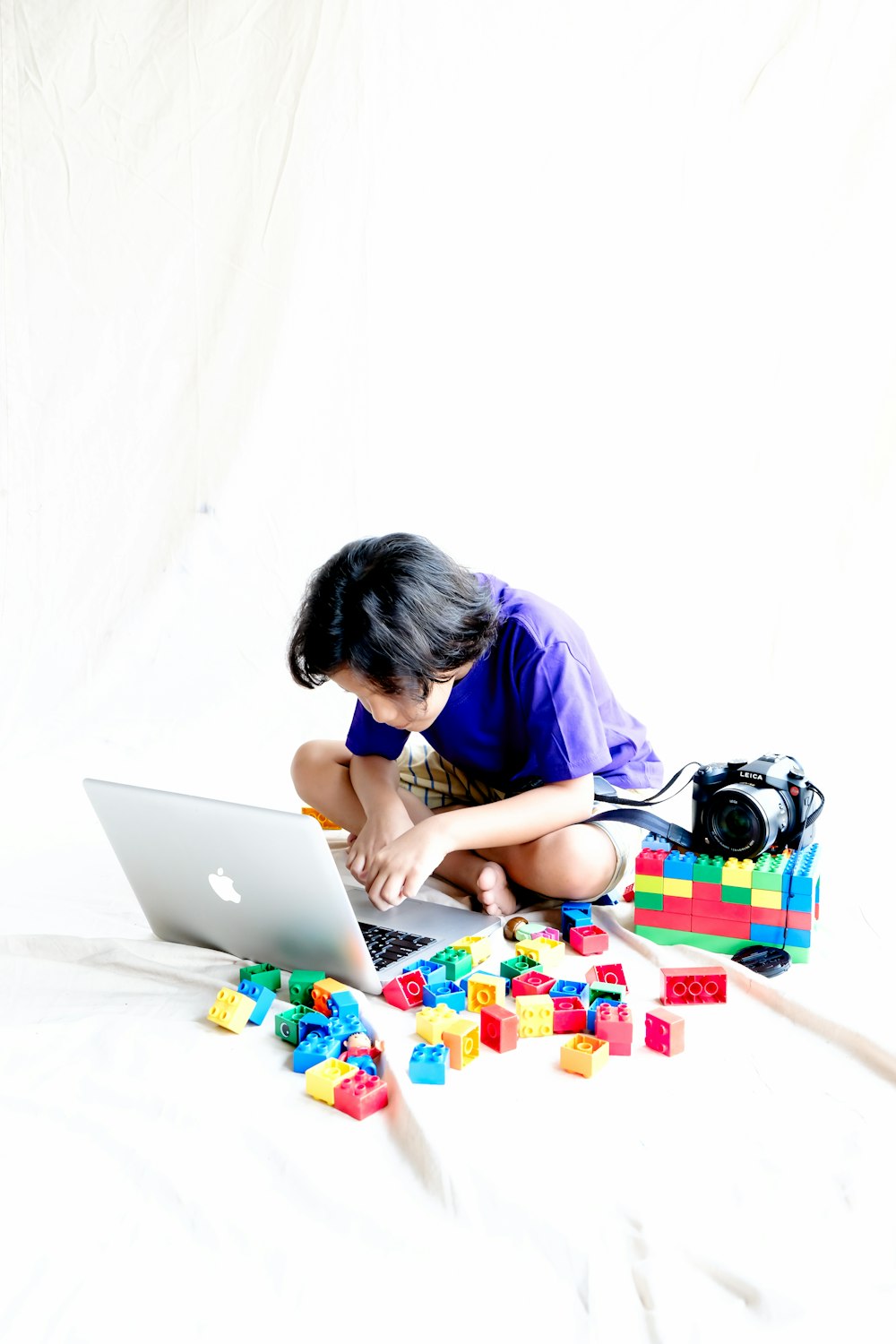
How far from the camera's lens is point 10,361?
2.29 metres

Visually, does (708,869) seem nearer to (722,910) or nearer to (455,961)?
(722,910)

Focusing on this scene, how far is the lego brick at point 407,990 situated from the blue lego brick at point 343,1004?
48 millimetres

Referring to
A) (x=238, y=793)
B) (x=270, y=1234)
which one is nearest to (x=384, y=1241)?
(x=270, y=1234)

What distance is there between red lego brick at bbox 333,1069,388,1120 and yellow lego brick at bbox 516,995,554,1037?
0.17 metres

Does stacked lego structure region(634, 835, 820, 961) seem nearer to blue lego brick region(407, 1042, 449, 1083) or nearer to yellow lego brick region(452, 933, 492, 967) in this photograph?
yellow lego brick region(452, 933, 492, 967)

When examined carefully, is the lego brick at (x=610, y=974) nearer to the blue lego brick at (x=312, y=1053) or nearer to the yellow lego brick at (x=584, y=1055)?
the yellow lego brick at (x=584, y=1055)

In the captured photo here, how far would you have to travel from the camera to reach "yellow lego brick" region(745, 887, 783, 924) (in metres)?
1.29

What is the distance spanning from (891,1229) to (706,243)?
1891 millimetres

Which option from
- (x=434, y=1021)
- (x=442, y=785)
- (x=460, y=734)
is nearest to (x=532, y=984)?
(x=434, y=1021)

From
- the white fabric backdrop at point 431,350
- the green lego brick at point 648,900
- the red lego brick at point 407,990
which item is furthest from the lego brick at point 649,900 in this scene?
the white fabric backdrop at point 431,350

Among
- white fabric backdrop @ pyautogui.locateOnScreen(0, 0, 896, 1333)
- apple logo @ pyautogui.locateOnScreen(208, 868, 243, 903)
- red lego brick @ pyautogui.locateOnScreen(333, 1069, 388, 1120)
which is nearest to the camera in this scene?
red lego brick @ pyautogui.locateOnScreen(333, 1069, 388, 1120)

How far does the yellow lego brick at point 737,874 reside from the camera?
50.9 inches

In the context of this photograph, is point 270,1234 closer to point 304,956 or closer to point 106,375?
point 304,956

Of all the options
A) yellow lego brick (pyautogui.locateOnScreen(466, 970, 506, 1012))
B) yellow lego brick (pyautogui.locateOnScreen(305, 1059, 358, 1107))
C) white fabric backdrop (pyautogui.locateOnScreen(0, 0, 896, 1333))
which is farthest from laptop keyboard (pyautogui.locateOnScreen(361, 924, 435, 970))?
white fabric backdrop (pyautogui.locateOnScreen(0, 0, 896, 1333))
